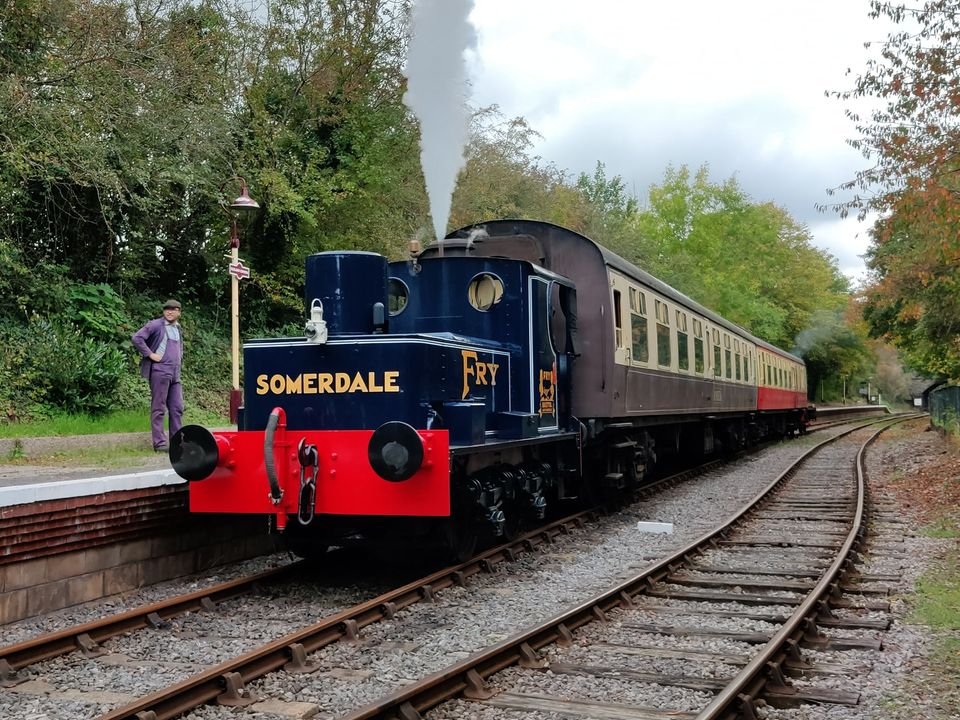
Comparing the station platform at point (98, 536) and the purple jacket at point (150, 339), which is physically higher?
the purple jacket at point (150, 339)

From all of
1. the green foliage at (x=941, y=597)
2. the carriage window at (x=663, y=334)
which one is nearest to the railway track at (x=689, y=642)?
the green foliage at (x=941, y=597)

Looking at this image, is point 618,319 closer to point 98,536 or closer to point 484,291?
point 484,291

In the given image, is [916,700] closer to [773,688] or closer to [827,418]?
[773,688]

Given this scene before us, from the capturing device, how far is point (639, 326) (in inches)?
445

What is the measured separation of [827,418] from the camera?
1922 inches

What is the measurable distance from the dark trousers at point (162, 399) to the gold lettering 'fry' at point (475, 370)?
3.86 metres

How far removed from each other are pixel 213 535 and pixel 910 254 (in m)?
18.7

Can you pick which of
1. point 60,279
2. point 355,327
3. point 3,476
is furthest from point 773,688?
point 60,279

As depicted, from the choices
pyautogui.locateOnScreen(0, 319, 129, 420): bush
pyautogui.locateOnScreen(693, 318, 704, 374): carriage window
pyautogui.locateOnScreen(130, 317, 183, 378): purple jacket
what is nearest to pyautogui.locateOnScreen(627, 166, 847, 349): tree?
pyautogui.locateOnScreen(693, 318, 704, 374): carriage window

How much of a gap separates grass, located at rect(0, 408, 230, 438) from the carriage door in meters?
6.56

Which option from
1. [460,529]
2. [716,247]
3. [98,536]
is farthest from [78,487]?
[716,247]

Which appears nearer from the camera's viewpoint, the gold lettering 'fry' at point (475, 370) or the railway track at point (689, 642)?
the railway track at point (689, 642)

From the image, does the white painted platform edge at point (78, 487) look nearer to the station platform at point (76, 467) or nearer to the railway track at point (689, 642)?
the station platform at point (76, 467)

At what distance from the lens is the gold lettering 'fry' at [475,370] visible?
719cm
